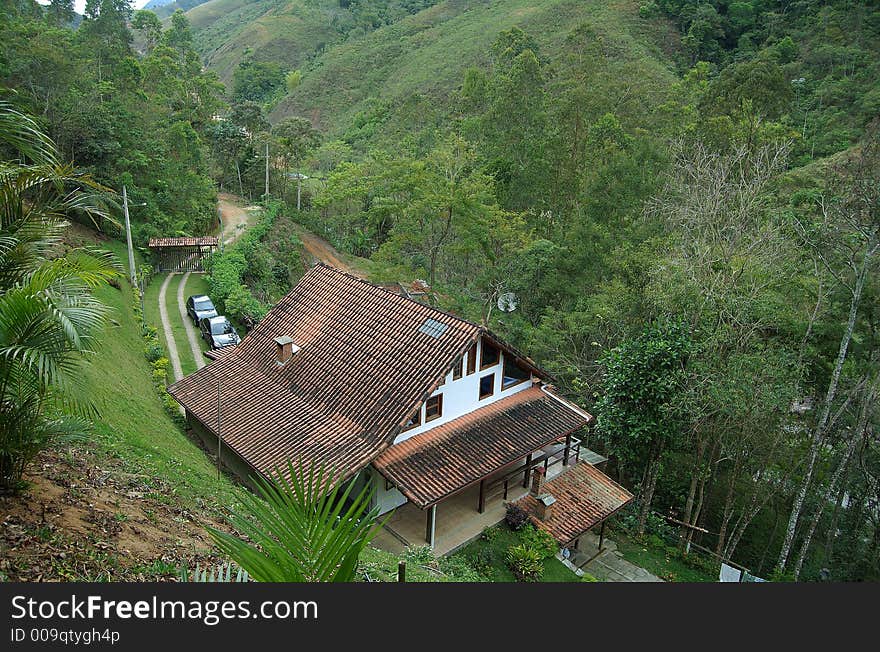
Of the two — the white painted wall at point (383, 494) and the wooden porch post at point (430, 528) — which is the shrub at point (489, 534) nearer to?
the wooden porch post at point (430, 528)

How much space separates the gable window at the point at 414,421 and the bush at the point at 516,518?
366 centimetres

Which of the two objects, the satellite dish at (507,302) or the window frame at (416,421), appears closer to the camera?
the window frame at (416,421)

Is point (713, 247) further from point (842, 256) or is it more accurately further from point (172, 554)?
point (172, 554)

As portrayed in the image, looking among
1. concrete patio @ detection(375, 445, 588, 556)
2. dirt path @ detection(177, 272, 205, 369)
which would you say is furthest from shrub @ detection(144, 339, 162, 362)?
concrete patio @ detection(375, 445, 588, 556)

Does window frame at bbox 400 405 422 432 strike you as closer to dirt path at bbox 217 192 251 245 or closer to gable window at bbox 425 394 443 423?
gable window at bbox 425 394 443 423

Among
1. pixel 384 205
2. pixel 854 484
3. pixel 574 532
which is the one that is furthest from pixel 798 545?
pixel 384 205

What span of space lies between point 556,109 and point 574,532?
25.1m

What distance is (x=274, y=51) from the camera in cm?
9994

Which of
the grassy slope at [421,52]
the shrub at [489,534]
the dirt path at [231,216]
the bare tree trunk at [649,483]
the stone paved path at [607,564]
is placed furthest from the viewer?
the grassy slope at [421,52]

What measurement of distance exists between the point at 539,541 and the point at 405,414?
5016 mm

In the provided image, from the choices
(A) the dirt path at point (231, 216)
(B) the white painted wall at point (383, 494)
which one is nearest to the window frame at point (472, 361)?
(B) the white painted wall at point (383, 494)

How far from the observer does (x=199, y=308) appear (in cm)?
2709

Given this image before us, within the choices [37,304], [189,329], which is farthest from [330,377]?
[189,329]

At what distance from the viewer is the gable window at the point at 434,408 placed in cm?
1623
